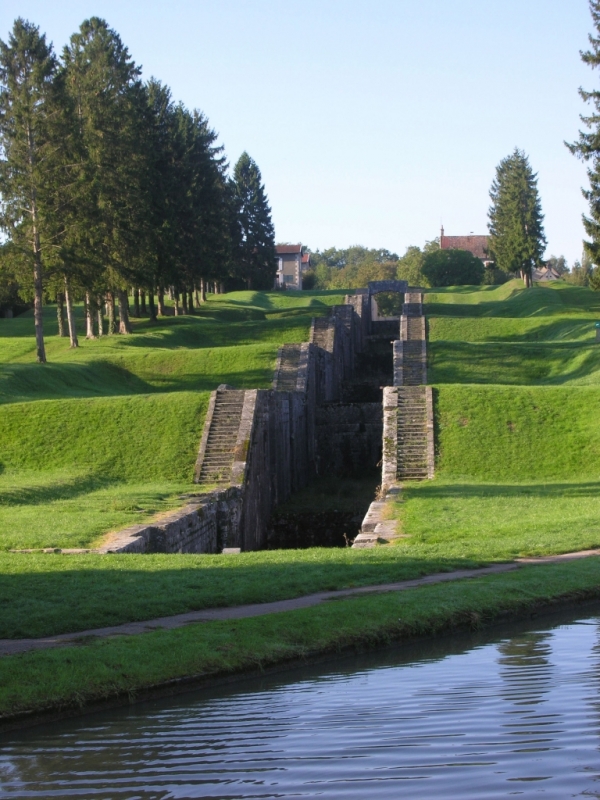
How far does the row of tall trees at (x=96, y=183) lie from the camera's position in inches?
1615

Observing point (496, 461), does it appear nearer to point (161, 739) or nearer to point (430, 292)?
point (161, 739)

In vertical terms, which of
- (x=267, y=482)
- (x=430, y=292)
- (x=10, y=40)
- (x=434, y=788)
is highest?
(x=10, y=40)

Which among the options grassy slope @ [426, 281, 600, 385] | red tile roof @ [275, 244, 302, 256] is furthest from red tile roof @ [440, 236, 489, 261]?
grassy slope @ [426, 281, 600, 385]

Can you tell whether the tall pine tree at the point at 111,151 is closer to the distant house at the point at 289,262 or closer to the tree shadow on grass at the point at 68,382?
the tree shadow on grass at the point at 68,382

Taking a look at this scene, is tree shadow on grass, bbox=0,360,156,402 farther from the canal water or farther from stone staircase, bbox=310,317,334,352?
the canal water

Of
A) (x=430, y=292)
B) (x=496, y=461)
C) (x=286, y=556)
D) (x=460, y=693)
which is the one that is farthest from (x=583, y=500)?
(x=430, y=292)

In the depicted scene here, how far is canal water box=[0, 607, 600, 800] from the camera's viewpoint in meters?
6.52

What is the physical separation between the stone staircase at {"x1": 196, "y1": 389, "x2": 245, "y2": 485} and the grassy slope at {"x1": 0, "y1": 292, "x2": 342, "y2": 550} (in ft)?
1.43

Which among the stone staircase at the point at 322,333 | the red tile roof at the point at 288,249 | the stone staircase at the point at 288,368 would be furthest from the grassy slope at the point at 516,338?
the red tile roof at the point at 288,249

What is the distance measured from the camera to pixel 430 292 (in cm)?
7700

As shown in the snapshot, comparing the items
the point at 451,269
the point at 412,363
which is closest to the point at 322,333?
the point at 412,363

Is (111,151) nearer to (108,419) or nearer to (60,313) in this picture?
(60,313)

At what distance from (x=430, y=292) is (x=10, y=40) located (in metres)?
41.8

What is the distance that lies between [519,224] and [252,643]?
251 feet
